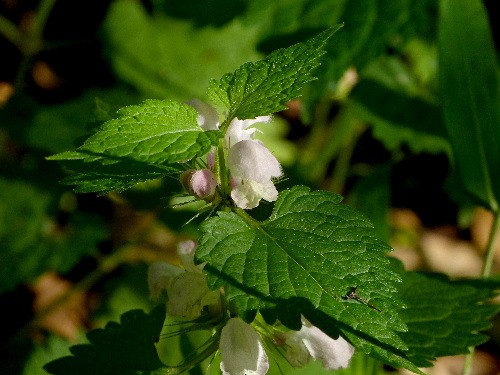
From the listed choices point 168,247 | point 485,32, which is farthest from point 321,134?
point 485,32

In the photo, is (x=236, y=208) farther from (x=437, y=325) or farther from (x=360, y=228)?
(x=437, y=325)

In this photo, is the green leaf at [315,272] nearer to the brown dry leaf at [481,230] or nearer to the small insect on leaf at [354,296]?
the small insect on leaf at [354,296]

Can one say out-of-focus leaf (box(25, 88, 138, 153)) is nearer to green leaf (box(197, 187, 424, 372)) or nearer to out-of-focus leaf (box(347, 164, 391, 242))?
out-of-focus leaf (box(347, 164, 391, 242))

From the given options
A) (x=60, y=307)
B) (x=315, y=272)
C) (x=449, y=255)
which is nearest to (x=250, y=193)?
(x=315, y=272)

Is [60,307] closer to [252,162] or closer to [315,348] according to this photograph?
[315,348]

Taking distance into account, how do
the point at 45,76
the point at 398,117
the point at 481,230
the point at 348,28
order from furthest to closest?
the point at 481,230 → the point at 45,76 → the point at 398,117 → the point at 348,28

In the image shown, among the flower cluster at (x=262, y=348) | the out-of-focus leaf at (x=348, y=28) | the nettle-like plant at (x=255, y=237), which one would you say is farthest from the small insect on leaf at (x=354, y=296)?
the out-of-focus leaf at (x=348, y=28)
